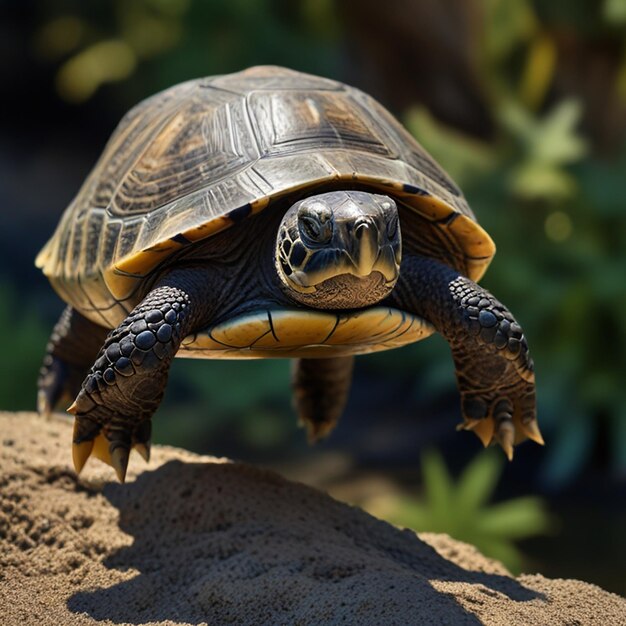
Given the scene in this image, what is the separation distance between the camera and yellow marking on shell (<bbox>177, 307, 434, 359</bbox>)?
2.52 metres

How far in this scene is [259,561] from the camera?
2.48 meters

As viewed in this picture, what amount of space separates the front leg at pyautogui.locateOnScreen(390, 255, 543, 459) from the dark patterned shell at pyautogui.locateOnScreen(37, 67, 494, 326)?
235 mm

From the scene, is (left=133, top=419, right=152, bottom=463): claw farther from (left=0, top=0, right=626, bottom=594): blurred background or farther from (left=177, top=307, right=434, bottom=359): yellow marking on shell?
(left=0, top=0, right=626, bottom=594): blurred background

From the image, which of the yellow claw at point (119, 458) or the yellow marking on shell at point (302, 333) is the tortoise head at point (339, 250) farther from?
the yellow claw at point (119, 458)

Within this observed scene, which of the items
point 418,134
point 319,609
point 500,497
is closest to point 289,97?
point 319,609

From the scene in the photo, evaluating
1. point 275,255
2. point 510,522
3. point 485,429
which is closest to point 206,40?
point 510,522

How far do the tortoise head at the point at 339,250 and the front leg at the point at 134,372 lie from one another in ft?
0.99

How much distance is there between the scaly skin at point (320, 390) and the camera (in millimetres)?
3828

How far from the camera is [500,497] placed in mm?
7488

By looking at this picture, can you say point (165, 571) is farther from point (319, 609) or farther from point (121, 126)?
point (121, 126)

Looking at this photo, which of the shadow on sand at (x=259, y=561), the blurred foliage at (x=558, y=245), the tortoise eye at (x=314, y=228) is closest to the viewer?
the shadow on sand at (x=259, y=561)

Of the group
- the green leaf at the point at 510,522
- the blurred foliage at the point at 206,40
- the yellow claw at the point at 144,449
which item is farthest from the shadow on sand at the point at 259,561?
the blurred foliage at the point at 206,40

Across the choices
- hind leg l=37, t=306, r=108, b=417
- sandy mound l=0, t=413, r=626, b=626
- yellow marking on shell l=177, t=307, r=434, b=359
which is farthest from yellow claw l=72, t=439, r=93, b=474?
hind leg l=37, t=306, r=108, b=417

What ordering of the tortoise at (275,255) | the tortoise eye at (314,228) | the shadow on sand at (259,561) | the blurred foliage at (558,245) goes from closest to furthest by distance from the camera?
the shadow on sand at (259,561)
the tortoise eye at (314,228)
the tortoise at (275,255)
the blurred foliage at (558,245)
